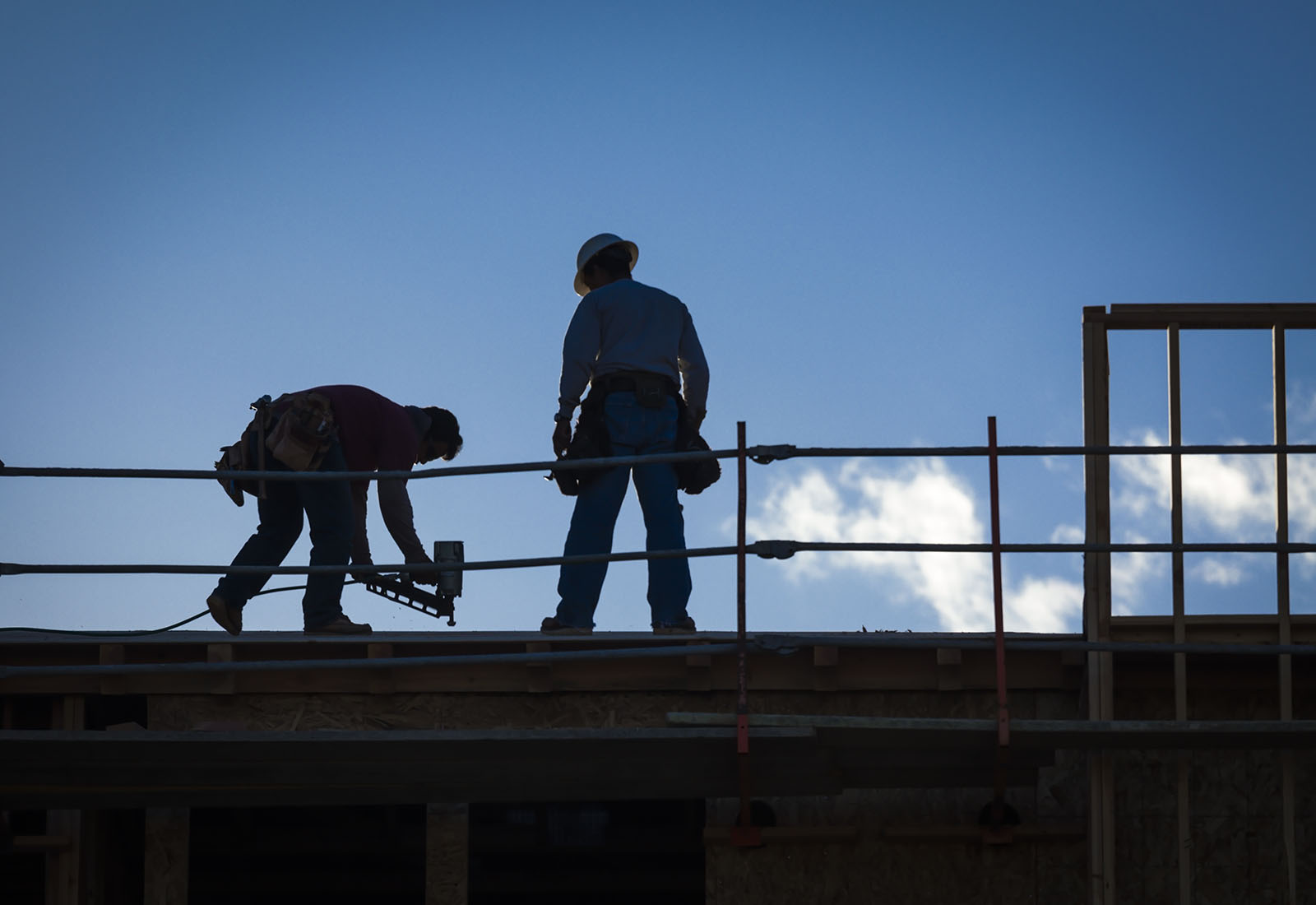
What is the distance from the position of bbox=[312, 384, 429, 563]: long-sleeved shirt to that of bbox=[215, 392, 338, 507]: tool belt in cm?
10

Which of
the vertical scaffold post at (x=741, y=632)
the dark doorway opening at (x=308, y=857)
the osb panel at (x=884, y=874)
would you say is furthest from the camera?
the dark doorway opening at (x=308, y=857)

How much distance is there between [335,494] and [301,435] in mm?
352

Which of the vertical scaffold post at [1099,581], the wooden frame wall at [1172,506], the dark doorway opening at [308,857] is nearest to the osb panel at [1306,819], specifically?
the wooden frame wall at [1172,506]

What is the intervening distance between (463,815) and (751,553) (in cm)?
259

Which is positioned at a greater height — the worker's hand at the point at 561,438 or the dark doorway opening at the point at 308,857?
the worker's hand at the point at 561,438

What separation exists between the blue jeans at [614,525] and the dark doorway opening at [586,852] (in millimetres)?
1019

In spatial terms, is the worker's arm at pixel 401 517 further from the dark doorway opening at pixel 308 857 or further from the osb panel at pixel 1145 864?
the osb panel at pixel 1145 864

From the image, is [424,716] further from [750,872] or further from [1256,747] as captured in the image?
[1256,747]

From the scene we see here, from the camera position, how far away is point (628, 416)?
8.71 meters

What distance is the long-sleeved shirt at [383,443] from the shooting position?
9109 mm

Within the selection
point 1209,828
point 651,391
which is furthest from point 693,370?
point 1209,828

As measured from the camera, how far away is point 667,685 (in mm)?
8438

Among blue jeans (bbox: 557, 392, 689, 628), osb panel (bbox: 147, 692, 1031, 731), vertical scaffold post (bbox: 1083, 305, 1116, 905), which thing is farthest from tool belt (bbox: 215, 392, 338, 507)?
vertical scaffold post (bbox: 1083, 305, 1116, 905)

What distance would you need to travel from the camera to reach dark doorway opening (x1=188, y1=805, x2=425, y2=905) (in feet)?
28.6
